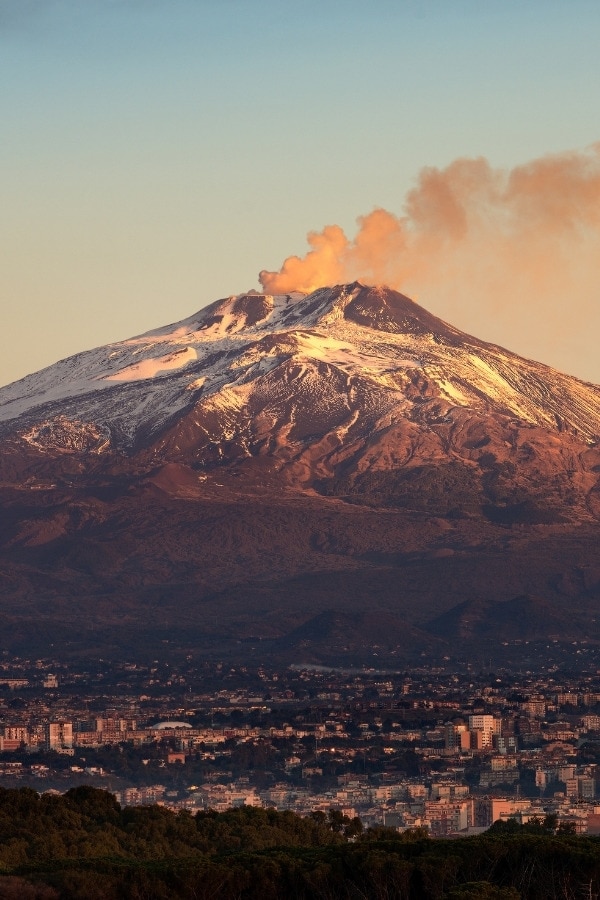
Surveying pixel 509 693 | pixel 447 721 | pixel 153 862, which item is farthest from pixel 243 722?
pixel 153 862

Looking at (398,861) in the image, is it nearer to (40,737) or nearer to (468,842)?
(468,842)

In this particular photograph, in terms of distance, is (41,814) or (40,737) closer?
(41,814)

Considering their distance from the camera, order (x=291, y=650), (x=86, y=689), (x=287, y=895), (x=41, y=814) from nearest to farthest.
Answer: (x=287, y=895) < (x=41, y=814) < (x=86, y=689) < (x=291, y=650)

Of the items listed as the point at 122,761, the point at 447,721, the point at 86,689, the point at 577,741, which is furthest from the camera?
the point at 86,689

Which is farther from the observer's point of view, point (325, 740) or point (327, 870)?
point (325, 740)

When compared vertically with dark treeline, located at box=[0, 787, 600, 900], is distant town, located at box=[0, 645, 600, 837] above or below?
above

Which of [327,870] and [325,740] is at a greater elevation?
[325,740]

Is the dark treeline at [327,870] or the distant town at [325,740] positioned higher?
the distant town at [325,740]

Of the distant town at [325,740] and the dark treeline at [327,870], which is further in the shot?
the distant town at [325,740]
